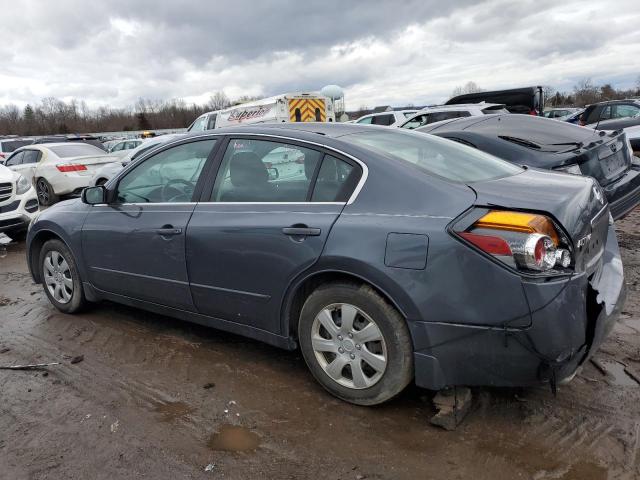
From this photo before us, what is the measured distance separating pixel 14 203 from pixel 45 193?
4376 mm

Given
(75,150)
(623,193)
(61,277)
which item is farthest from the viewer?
(75,150)

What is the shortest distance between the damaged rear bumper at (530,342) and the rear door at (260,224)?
79 cm

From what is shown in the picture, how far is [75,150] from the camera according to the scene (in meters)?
12.4

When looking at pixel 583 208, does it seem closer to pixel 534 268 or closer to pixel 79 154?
pixel 534 268

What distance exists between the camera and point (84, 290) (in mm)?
4398

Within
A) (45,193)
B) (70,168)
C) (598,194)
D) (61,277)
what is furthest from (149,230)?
(45,193)

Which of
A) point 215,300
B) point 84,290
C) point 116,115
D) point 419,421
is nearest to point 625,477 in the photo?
point 419,421

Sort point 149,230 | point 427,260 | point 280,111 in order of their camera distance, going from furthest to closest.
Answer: point 280,111
point 149,230
point 427,260

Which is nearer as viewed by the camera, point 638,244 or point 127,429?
point 127,429

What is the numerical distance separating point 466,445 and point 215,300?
1.71 metres

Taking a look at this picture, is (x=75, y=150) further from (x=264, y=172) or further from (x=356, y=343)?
(x=356, y=343)

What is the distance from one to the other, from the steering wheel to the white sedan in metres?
8.71

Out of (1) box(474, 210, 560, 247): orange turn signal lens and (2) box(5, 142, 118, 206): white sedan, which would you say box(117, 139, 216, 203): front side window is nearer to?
(1) box(474, 210, 560, 247): orange turn signal lens

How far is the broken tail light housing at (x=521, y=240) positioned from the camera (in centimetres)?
232
